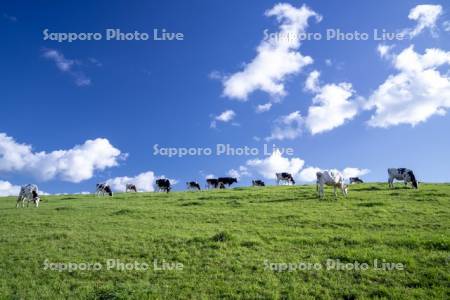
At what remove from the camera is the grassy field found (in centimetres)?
1297

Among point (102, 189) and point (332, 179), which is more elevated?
point (332, 179)

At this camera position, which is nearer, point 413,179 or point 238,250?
point 238,250

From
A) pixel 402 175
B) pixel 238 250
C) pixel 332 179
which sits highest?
pixel 402 175

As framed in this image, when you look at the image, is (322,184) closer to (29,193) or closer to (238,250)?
(238,250)

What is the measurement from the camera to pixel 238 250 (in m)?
16.4

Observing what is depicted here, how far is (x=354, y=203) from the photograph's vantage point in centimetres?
2698

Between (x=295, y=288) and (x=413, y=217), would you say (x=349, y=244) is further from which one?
(x=413, y=217)

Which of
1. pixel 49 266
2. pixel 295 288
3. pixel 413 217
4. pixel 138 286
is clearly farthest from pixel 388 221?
pixel 49 266

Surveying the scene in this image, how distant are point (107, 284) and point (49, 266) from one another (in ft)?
10.8

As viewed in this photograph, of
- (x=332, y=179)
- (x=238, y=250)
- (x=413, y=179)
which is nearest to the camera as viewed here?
(x=238, y=250)

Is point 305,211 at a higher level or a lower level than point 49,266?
higher

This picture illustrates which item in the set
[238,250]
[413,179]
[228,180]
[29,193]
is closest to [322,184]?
[413,179]

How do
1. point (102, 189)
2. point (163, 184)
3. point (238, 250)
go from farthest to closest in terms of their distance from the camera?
point (163, 184), point (102, 189), point (238, 250)

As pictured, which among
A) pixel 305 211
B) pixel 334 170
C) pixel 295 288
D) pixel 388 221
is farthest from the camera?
pixel 334 170
